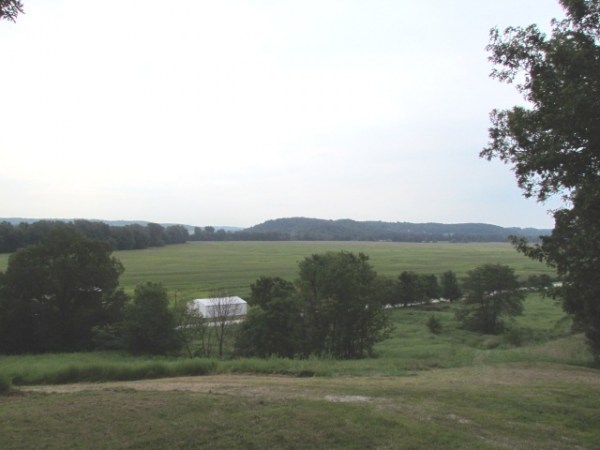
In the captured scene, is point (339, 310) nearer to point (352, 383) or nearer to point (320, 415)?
point (352, 383)

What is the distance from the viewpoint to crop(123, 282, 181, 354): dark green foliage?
31.8 meters

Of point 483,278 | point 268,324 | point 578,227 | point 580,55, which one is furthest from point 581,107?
point 483,278

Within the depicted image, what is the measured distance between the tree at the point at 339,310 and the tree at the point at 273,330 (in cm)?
91

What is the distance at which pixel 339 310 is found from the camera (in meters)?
33.8

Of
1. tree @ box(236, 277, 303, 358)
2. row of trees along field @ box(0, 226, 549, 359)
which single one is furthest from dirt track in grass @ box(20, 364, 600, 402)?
row of trees along field @ box(0, 226, 549, 359)

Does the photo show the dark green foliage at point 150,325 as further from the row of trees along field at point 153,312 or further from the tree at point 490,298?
the tree at point 490,298

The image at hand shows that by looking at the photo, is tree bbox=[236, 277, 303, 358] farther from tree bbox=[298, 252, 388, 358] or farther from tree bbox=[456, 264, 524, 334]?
tree bbox=[456, 264, 524, 334]

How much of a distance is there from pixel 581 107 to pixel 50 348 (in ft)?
122

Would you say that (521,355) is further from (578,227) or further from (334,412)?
(334,412)

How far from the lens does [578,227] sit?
909 cm

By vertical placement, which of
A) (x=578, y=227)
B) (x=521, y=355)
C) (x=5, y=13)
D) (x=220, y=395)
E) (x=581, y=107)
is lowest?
(x=521, y=355)

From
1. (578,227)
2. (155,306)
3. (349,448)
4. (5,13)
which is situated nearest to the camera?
(5,13)

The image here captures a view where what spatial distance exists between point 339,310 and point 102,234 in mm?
94480

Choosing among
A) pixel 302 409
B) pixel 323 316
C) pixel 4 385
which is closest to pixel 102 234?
pixel 323 316
